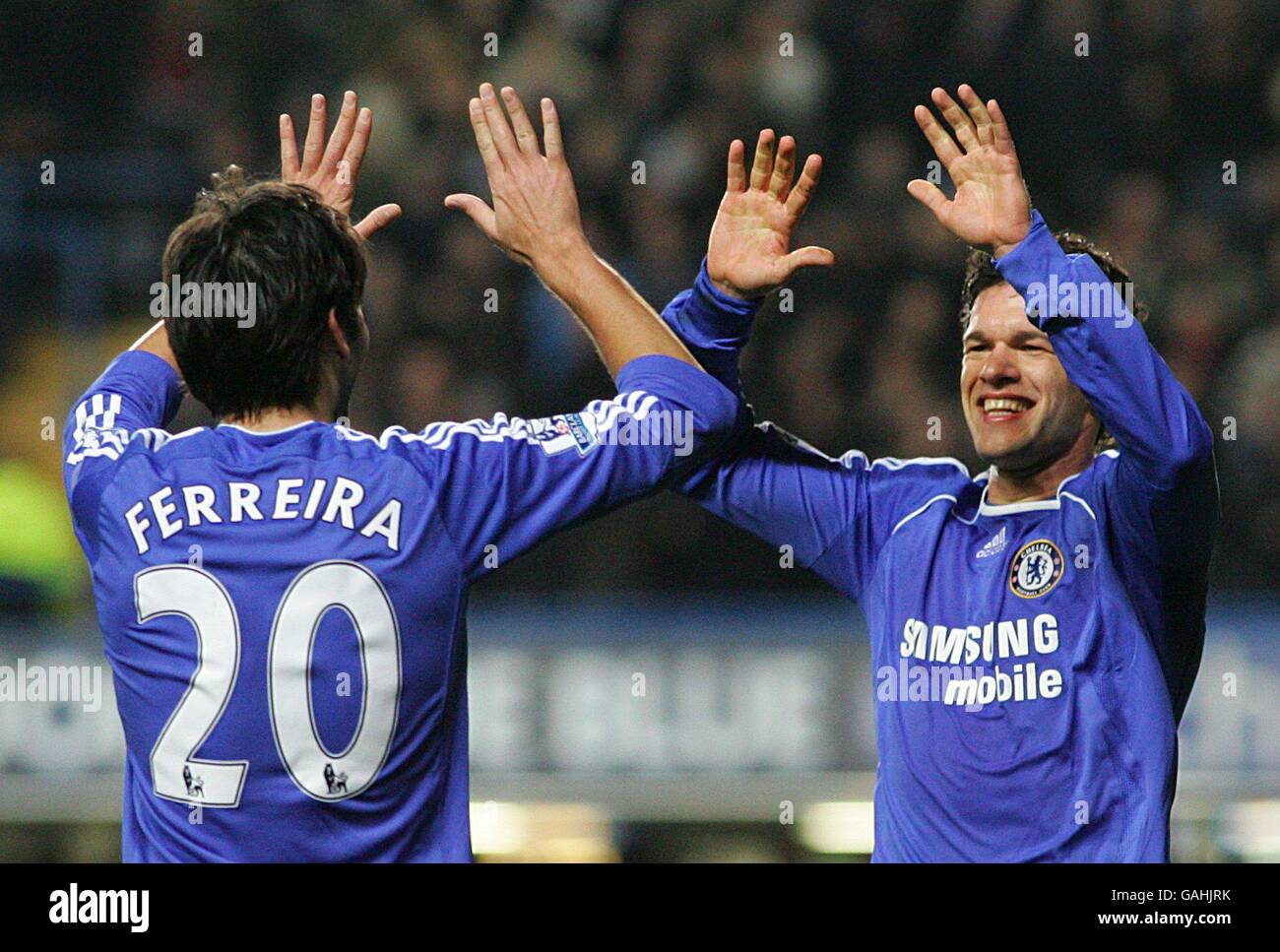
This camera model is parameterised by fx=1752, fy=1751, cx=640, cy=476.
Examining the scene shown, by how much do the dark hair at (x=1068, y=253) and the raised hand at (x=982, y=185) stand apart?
1.06 feet

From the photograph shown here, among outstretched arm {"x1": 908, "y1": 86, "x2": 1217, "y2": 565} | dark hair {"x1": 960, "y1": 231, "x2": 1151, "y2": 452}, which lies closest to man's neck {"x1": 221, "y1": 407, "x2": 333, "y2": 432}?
outstretched arm {"x1": 908, "y1": 86, "x2": 1217, "y2": 565}

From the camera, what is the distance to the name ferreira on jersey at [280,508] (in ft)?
8.80

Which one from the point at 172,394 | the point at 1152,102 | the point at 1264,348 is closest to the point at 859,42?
the point at 1152,102

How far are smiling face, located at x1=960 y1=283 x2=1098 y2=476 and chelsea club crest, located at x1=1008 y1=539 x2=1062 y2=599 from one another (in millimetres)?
187

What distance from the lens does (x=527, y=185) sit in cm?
308

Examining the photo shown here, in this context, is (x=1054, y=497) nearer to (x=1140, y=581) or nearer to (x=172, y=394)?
(x=1140, y=581)

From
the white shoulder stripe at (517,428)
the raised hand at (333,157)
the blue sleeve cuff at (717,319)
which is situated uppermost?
the raised hand at (333,157)

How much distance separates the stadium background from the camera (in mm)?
6723

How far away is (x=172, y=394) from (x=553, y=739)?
3.91 metres

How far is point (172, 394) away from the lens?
307 cm

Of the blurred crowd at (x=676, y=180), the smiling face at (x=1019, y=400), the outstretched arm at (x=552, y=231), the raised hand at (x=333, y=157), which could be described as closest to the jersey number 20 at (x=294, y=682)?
the outstretched arm at (x=552, y=231)

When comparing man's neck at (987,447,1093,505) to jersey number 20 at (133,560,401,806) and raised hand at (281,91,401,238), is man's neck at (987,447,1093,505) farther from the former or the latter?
jersey number 20 at (133,560,401,806)

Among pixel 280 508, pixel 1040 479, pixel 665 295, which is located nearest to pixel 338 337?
pixel 280 508

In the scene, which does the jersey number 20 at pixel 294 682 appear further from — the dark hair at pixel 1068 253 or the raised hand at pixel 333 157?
the dark hair at pixel 1068 253
